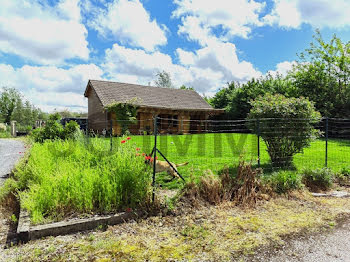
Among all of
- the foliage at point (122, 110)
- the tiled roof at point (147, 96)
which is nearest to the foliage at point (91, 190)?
the foliage at point (122, 110)

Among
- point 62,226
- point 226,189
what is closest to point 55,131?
point 62,226

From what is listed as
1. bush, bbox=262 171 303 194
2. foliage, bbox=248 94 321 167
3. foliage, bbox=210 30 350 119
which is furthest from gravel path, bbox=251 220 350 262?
foliage, bbox=210 30 350 119

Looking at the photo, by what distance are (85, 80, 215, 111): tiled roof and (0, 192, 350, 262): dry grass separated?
15227mm

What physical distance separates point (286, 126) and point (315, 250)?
3764mm

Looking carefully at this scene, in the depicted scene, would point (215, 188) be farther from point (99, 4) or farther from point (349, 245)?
point (99, 4)

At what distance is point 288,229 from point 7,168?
26.4 ft

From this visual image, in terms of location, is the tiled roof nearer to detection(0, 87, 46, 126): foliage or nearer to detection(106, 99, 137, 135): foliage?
detection(106, 99, 137, 135): foliage

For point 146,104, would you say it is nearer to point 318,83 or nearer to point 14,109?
point 318,83

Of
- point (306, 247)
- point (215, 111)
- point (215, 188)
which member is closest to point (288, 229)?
point (306, 247)

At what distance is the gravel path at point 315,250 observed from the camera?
8.92ft

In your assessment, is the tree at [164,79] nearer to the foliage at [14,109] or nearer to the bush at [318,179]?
the foliage at [14,109]

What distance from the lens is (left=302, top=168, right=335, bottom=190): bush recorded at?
17.2 ft

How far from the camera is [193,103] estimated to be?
2367 cm

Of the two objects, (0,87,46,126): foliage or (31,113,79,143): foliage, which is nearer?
(31,113,79,143): foliage
